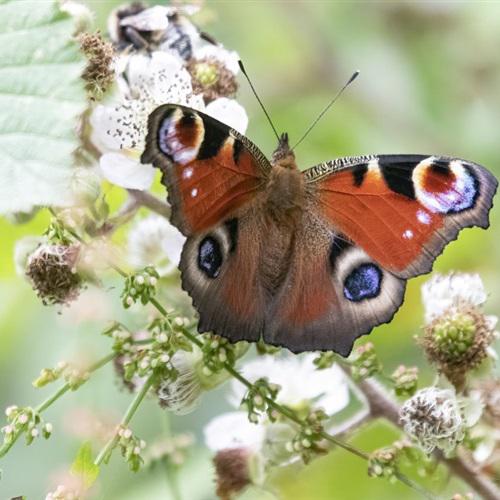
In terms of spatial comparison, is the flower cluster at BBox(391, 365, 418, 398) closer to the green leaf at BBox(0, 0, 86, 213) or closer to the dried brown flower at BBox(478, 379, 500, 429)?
the dried brown flower at BBox(478, 379, 500, 429)

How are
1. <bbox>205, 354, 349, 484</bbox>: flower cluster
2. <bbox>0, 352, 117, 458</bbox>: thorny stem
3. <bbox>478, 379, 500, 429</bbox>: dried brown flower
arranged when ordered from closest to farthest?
<bbox>0, 352, 117, 458</bbox>: thorny stem, <bbox>205, 354, 349, 484</bbox>: flower cluster, <bbox>478, 379, 500, 429</bbox>: dried brown flower

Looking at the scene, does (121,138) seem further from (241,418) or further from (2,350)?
(2,350)

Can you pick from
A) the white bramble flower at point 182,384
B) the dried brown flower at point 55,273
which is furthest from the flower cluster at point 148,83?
the white bramble flower at point 182,384

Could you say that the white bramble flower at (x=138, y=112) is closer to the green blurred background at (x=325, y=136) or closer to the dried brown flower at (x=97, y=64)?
the dried brown flower at (x=97, y=64)

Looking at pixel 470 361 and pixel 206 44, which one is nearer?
pixel 470 361

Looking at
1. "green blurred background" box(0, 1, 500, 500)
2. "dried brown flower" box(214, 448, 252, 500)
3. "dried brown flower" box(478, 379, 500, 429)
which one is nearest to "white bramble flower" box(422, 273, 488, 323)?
"dried brown flower" box(478, 379, 500, 429)

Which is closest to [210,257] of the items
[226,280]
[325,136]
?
[226,280]

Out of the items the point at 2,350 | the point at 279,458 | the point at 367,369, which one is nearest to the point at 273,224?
the point at 367,369
